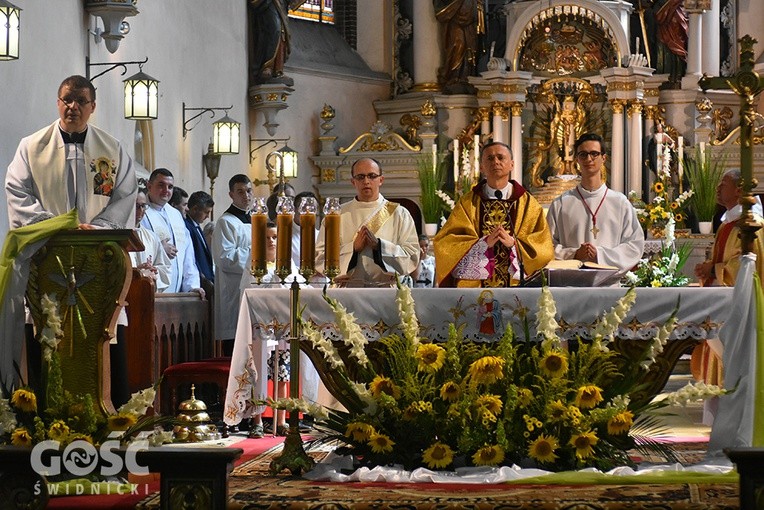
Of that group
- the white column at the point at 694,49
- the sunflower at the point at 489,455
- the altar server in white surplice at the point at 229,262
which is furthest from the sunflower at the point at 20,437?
the white column at the point at 694,49

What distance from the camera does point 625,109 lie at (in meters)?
18.9

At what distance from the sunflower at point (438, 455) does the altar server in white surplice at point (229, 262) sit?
426 centimetres

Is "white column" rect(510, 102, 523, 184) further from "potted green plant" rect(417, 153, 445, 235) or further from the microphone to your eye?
the microphone

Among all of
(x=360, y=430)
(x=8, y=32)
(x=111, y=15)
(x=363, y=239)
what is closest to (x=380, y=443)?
(x=360, y=430)

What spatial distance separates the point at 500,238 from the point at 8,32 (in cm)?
315

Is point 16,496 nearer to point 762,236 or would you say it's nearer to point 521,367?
point 521,367

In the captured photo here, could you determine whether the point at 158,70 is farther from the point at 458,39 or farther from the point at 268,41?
the point at 458,39

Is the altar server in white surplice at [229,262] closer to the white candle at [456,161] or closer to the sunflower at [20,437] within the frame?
the sunflower at [20,437]

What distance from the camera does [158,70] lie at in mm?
13062

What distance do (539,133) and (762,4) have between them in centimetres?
373

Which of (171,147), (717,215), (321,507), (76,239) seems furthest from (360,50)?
(321,507)

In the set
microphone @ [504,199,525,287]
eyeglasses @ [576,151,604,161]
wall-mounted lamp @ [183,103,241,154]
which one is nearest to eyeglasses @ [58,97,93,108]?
microphone @ [504,199,525,287]

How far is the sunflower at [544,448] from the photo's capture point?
5750 mm

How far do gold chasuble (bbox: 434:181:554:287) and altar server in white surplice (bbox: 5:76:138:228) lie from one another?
1704 millimetres
